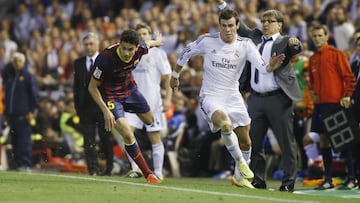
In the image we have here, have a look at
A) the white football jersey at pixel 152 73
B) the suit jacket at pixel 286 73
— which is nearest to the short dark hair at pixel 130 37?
the suit jacket at pixel 286 73

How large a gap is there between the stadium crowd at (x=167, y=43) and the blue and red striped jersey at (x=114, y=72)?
359 centimetres

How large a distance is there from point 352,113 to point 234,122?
9.49ft

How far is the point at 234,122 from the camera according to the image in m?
14.4

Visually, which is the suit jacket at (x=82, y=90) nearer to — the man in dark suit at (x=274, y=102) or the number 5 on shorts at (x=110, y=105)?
the number 5 on shorts at (x=110, y=105)

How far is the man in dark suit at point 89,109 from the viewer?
18.0 metres

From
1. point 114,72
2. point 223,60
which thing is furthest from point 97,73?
point 223,60

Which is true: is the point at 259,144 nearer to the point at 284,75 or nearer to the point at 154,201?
the point at 284,75

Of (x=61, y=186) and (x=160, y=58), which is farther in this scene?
(x=160, y=58)

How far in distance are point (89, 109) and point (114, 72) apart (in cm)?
341

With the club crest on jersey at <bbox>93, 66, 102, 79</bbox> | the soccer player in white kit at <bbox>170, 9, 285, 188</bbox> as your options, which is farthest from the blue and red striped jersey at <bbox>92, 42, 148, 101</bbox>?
the soccer player in white kit at <bbox>170, 9, 285, 188</bbox>

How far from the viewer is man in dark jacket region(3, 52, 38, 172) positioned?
69.2 ft

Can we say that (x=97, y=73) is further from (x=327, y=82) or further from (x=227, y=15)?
(x=327, y=82)

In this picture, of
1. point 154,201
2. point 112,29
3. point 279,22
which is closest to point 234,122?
point 279,22

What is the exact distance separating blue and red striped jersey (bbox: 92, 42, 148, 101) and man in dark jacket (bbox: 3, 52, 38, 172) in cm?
615
